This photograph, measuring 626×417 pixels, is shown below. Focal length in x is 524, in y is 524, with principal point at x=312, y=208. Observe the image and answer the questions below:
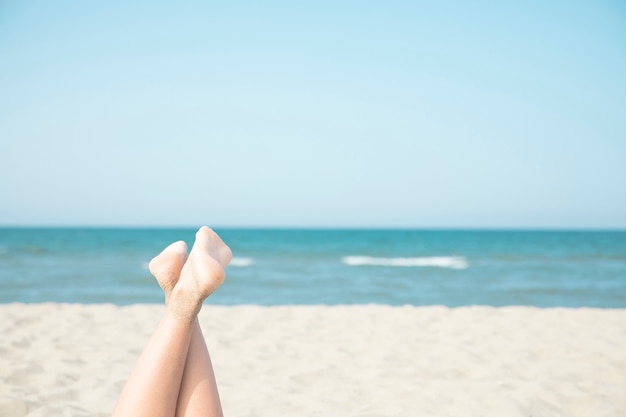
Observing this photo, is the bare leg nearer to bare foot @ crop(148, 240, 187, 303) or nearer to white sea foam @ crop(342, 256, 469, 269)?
bare foot @ crop(148, 240, 187, 303)

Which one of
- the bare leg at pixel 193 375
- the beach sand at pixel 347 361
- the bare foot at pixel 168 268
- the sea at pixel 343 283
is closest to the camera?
the bare leg at pixel 193 375

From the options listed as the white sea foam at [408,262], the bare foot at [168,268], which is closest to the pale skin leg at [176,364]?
the bare foot at [168,268]

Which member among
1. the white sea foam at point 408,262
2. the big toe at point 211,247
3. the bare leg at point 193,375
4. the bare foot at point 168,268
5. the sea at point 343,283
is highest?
the big toe at point 211,247

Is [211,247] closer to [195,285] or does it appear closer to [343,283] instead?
[195,285]

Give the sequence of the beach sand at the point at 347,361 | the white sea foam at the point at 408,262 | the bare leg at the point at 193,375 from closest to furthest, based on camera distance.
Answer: the bare leg at the point at 193,375 < the beach sand at the point at 347,361 < the white sea foam at the point at 408,262

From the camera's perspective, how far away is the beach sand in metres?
3.03

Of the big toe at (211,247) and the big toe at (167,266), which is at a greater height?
the big toe at (211,247)

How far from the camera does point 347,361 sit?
→ 13.3 ft

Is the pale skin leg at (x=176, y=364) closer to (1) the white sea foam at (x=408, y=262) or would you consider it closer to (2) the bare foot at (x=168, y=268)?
(2) the bare foot at (x=168, y=268)

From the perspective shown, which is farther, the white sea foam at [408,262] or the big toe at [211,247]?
the white sea foam at [408,262]

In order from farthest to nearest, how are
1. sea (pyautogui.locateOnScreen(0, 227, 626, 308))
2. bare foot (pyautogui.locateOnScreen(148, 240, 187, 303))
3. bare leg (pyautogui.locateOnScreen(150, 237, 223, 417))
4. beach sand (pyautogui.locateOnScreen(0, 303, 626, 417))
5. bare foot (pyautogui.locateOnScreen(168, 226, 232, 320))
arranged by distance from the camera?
sea (pyautogui.locateOnScreen(0, 227, 626, 308)), beach sand (pyautogui.locateOnScreen(0, 303, 626, 417)), bare foot (pyautogui.locateOnScreen(148, 240, 187, 303)), bare leg (pyautogui.locateOnScreen(150, 237, 223, 417)), bare foot (pyautogui.locateOnScreen(168, 226, 232, 320))

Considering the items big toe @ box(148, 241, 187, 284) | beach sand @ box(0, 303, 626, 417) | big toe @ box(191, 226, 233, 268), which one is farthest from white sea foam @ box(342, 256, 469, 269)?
big toe @ box(148, 241, 187, 284)

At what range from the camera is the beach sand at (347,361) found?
3033 millimetres

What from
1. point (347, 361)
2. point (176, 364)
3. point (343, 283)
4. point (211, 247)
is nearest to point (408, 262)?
point (343, 283)
